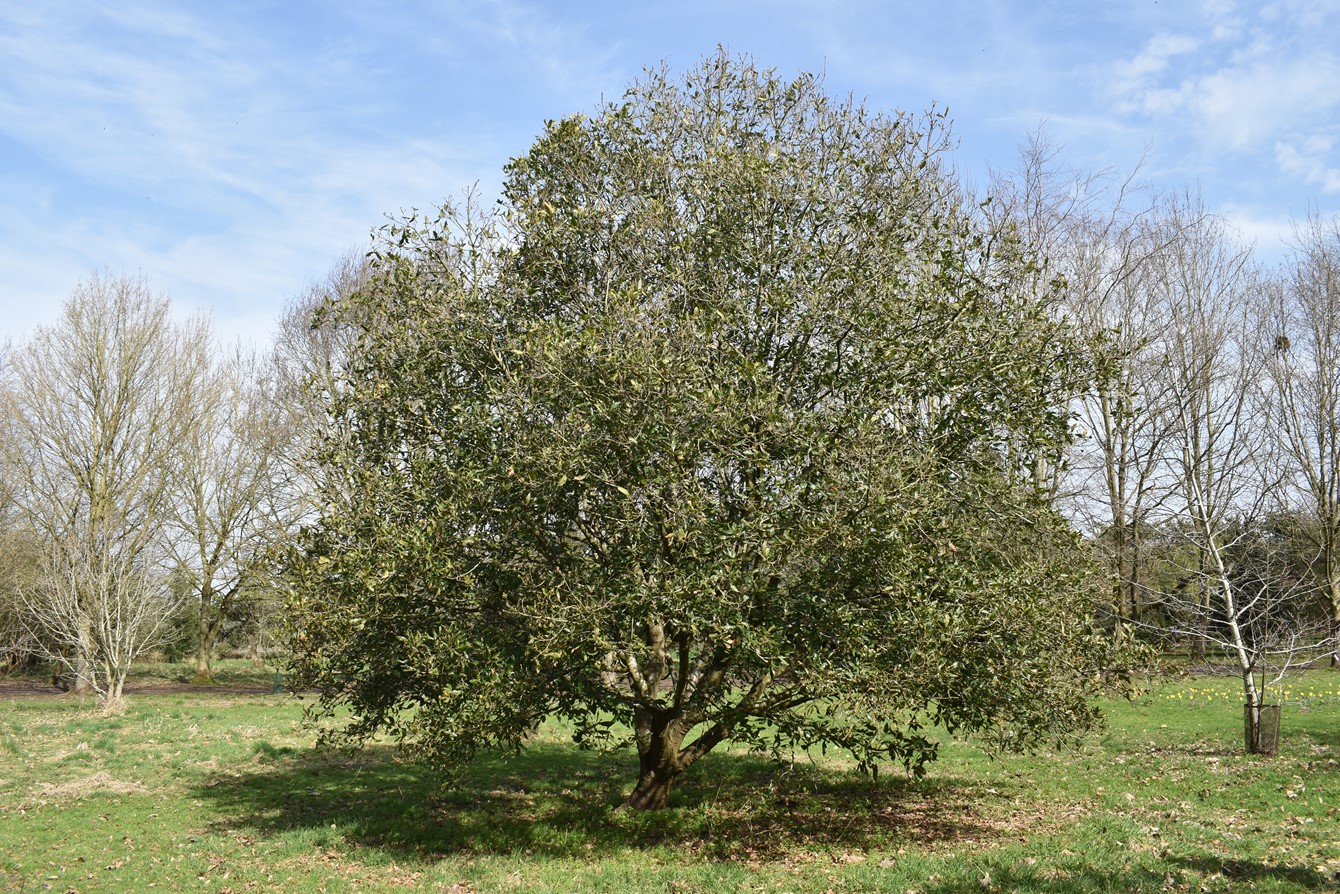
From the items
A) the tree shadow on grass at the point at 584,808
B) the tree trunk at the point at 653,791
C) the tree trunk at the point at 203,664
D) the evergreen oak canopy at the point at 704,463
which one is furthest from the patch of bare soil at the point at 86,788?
the tree trunk at the point at 203,664

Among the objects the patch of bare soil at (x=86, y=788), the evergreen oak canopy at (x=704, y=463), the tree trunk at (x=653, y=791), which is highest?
the evergreen oak canopy at (x=704, y=463)

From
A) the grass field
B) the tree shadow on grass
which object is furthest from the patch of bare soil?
the tree shadow on grass

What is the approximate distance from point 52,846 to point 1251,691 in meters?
18.3

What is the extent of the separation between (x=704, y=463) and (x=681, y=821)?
217 inches

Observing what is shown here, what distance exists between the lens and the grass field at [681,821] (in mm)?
10148

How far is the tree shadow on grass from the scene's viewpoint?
1212cm

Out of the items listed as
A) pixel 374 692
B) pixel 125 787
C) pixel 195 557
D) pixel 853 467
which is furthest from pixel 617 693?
pixel 195 557

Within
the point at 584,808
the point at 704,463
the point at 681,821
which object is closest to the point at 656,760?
the point at 681,821

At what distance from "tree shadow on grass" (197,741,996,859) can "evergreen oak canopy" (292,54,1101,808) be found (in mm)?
1185

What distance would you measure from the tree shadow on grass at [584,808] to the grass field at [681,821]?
48 mm

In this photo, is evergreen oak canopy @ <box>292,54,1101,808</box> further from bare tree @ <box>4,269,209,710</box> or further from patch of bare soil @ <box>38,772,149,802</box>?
bare tree @ <box>4,269,209,710</box>

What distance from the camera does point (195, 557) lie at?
117 ft

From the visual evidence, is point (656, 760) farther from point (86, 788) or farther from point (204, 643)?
point (204, 643)

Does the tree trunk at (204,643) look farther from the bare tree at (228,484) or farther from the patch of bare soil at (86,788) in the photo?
the patch of bare soil at (86,788)
